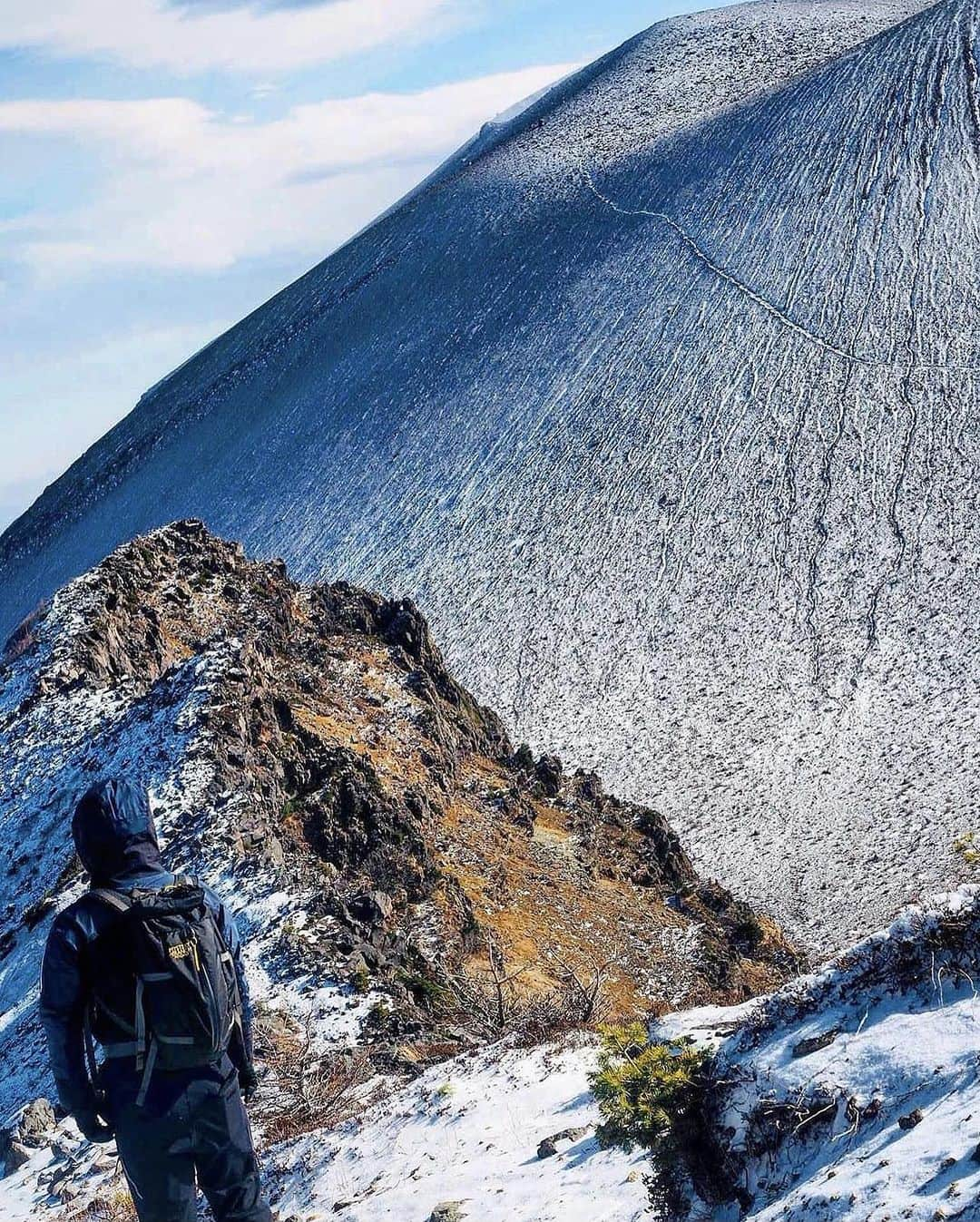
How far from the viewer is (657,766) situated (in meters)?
25.6

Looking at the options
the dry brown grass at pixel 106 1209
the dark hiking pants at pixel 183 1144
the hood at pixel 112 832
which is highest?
the hood at pixel 112 832

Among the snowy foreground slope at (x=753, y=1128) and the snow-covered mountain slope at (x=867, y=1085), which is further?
the snowy foreground slope at (x=753, y=1128)

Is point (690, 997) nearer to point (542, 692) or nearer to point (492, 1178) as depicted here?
point (492, 1178)

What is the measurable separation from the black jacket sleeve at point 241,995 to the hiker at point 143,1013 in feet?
0.19

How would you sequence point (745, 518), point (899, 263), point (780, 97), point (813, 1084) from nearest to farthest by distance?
point (813, 1084) → point (745, 518) → point (899, 263) → point (780, 97)

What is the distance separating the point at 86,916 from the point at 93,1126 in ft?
3.12

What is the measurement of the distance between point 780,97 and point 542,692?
3274 centimetres

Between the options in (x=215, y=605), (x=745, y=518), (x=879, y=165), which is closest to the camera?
(x=215, y=605)

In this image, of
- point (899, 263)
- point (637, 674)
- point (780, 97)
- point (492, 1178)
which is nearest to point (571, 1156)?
point (492, 1178)

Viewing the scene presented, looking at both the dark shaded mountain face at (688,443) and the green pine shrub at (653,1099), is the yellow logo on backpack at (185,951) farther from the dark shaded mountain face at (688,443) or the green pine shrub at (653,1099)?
the dark shaded mountain face at (688,443)

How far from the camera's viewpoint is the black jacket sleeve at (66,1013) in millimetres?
5961

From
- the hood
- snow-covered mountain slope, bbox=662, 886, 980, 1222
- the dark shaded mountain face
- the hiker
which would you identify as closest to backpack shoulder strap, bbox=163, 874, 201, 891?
the hiker

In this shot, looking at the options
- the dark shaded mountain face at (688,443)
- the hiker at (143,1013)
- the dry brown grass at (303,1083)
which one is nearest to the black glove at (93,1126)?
the hiker at (143,1013)

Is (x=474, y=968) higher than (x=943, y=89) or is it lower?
lower
